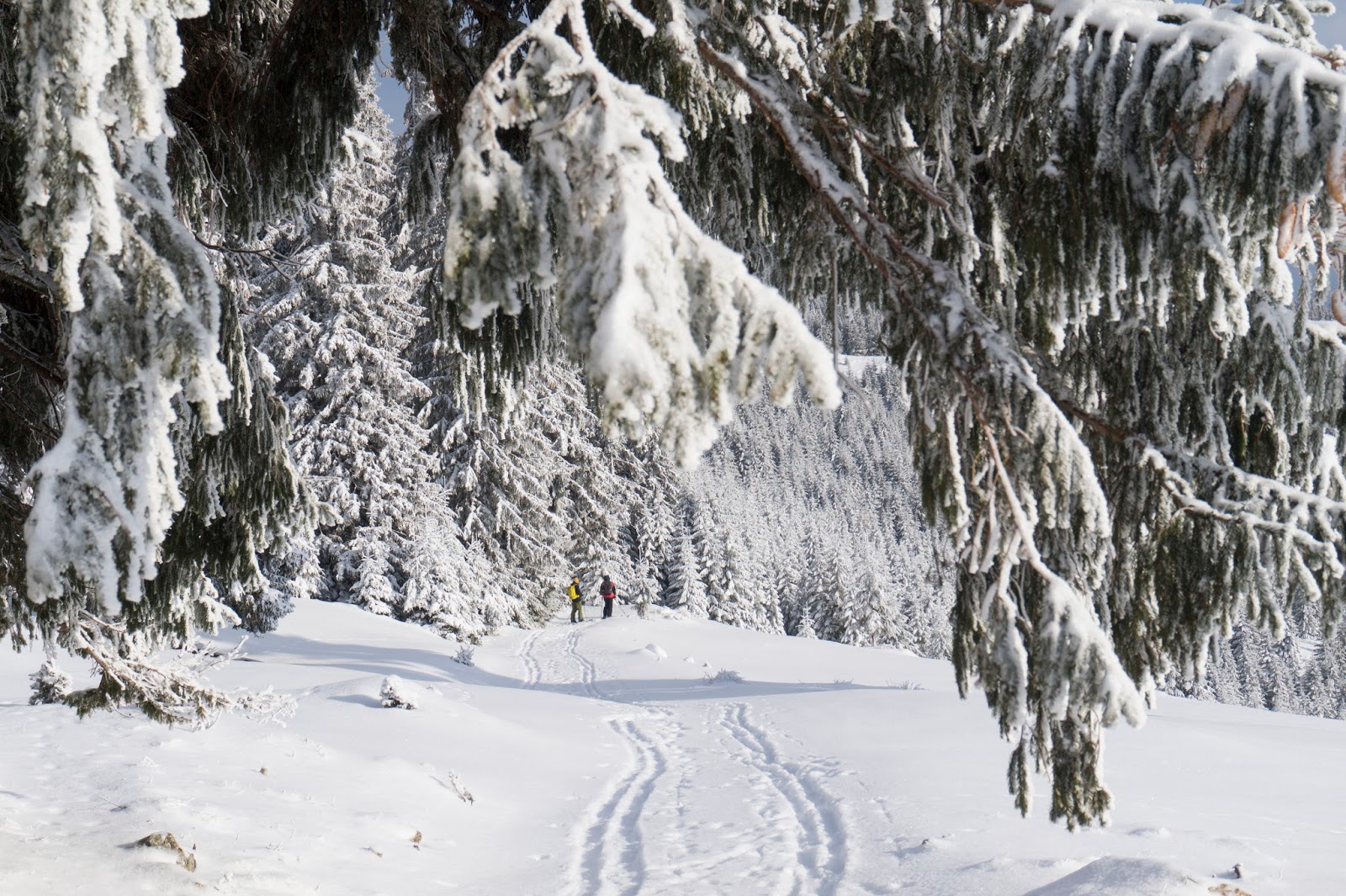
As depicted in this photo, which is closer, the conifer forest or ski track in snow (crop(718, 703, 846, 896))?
the conifer forest

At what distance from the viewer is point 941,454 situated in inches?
101

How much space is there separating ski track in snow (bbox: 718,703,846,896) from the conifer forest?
3727 millimetres

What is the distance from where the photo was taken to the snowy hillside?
5.73m

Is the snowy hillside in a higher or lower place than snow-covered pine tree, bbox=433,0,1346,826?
lower

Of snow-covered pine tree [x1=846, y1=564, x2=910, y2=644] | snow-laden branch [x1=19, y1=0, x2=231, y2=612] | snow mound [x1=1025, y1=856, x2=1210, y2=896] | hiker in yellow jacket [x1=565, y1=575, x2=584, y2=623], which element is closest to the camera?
snow-laden branch [x1=19, y1=0, x2=231, y2=612]

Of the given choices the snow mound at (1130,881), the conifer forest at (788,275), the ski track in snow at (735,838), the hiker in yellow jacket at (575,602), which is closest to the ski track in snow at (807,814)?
the ski track in snow at (735,838)

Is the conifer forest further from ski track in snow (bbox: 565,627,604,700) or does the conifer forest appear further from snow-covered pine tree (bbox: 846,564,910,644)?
snow-covered pine tree (bbox: 846,564,910,644)

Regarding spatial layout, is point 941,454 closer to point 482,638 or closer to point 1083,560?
point 1083,560

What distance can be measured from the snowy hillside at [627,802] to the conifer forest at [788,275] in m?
1.93

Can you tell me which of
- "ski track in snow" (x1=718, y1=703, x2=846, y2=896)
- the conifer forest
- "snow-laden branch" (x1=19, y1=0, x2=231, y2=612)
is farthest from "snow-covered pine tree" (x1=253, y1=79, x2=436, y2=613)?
"snow-laden branch" (x1=19, y1=0, x2=231, y2=612)

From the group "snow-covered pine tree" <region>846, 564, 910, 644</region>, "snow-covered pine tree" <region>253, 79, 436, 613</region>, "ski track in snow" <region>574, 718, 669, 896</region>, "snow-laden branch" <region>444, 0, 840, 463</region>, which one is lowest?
"snow-covered pine tree" <region>846, 564, 910, 644</region>

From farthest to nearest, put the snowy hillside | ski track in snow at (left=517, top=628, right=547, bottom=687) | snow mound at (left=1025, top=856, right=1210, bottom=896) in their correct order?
1. ski track in snow at (left=517, top=628, right=547, bottom=687)
2. the snowy hillside
3. snow mound at (left=1025, top=856, right=1210, bottom=896)

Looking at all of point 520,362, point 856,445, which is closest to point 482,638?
point 520,362

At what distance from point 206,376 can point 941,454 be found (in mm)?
1900
